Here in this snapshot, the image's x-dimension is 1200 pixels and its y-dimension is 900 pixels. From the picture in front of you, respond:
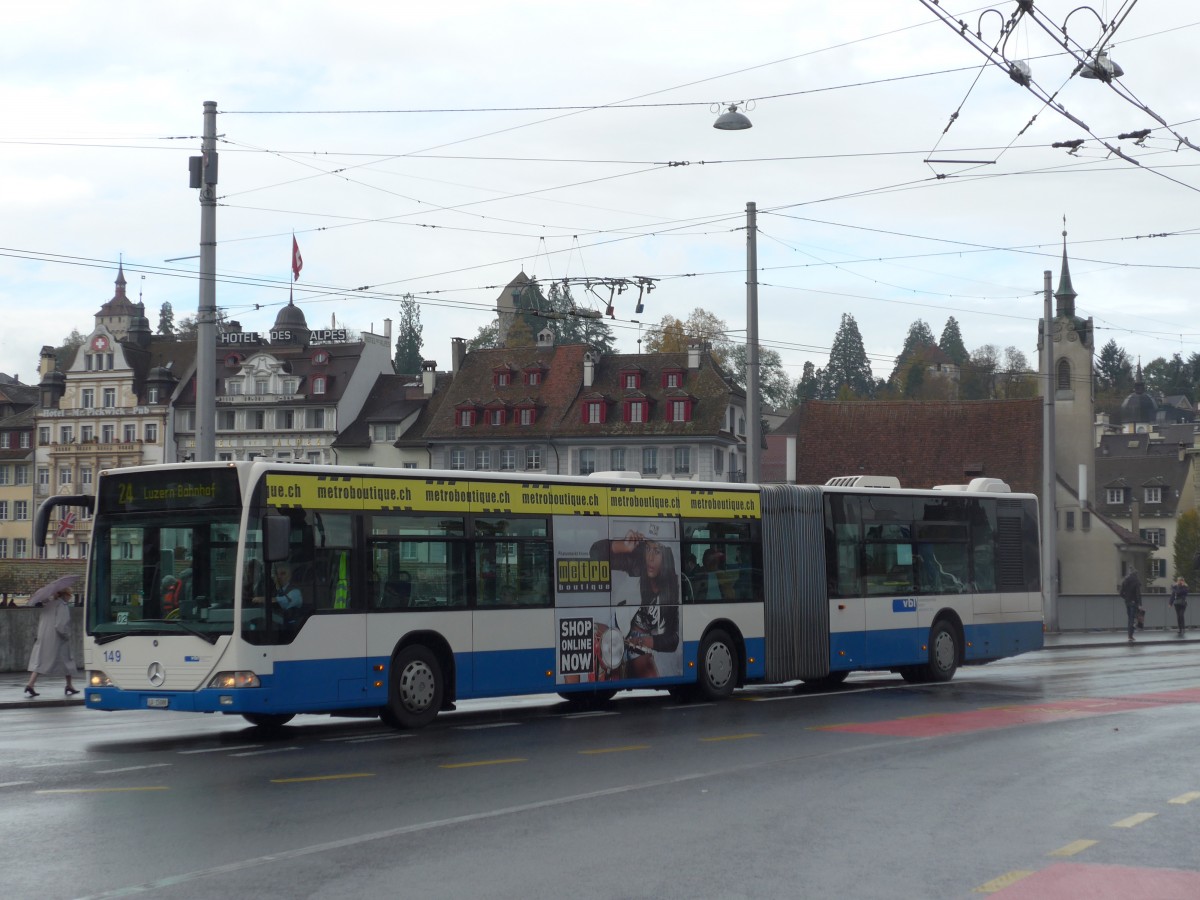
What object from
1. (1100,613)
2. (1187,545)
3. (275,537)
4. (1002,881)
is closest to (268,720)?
(275,537)

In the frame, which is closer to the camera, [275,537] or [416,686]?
[275,537]

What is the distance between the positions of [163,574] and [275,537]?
1.48m

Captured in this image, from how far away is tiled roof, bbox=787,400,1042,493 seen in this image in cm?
7931

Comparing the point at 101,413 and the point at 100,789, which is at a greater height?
the point at 101,413

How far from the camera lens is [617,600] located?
2000 cm

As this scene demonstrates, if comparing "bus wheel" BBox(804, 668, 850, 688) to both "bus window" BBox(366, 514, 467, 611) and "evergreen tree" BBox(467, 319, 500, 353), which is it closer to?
"bus window" BBox(366, 514, 467, 611)

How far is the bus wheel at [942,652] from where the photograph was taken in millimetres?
24641

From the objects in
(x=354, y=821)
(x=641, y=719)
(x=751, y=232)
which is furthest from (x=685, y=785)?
(x=751, y=232)

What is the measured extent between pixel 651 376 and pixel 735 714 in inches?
2768

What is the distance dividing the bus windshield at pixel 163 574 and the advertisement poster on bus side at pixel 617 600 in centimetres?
461

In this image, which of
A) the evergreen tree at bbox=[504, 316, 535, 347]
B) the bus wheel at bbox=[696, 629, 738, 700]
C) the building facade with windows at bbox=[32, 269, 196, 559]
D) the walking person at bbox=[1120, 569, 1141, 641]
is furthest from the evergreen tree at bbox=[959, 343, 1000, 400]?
the bus wheel at bbox=[696, 629, 738, 700]

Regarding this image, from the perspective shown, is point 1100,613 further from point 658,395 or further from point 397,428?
point 397,428

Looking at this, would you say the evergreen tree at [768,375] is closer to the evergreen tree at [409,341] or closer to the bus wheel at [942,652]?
the evergreen tree at [409,341]

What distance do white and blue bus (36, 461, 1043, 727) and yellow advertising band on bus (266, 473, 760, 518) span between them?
2 cm
